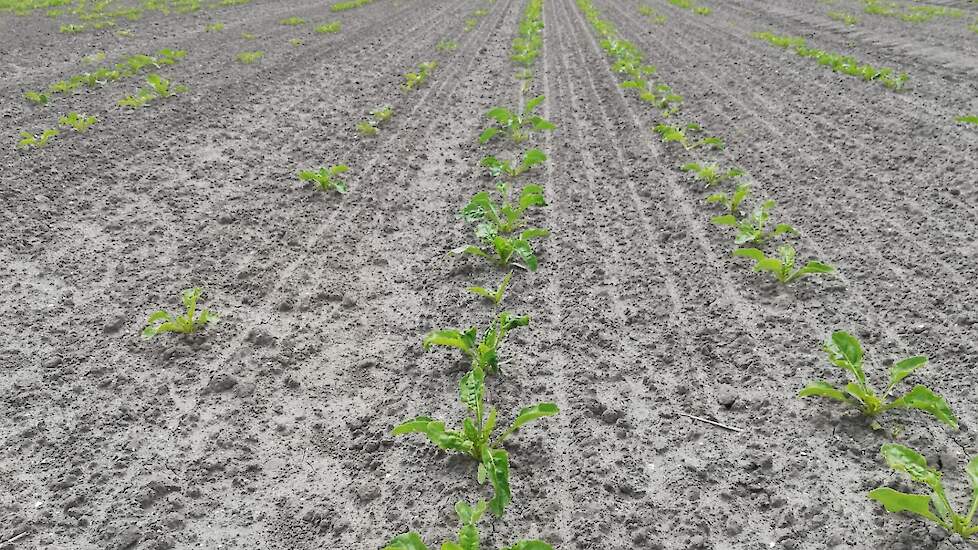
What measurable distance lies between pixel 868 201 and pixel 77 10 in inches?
662

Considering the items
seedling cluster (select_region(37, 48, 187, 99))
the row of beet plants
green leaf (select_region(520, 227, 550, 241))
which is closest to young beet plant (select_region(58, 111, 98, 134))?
seedling cluster (select_region(37, 48, 187, 99))

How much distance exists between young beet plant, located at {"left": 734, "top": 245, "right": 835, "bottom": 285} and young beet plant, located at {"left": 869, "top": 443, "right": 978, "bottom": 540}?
142 cm

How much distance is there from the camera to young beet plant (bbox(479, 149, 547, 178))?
5.28 meters

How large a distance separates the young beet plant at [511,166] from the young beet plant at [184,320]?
2.83 metres

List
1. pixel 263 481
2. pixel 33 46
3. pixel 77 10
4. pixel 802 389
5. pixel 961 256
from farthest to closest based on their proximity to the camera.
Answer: pixel 77 10, pixel 33 46, pixel 961 256, pixel 802 389, pixel 263 481

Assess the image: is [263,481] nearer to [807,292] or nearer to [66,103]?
[807,292]

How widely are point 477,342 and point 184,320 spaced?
165 centimetres

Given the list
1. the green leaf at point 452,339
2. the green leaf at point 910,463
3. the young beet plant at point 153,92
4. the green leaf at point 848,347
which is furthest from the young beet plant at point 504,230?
the young beet plant at point 153,92

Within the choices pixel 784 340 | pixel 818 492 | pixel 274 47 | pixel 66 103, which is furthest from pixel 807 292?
pixel 274 47

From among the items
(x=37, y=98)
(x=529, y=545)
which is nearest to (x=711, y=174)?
(x=529, y=545)

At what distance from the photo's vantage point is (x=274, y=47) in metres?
10.8

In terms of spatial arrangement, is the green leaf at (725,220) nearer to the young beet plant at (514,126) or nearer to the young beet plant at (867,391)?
the young beet plant at (867,391)

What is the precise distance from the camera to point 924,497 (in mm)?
1992

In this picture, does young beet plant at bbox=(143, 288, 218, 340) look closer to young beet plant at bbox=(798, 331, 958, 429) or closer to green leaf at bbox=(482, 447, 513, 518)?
green leaf at bbox=(482, 447, 513, 518)
